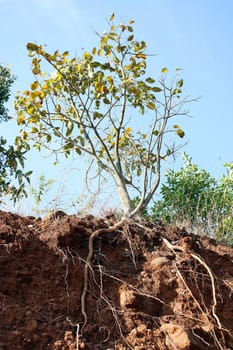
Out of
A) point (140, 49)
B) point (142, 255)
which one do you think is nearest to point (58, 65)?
point (140, 49)

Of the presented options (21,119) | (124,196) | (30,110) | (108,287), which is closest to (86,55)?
(30,110)

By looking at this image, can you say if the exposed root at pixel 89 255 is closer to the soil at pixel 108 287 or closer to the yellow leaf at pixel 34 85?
the soil at pixel 108 287

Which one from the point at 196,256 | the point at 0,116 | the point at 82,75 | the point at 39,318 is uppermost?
the point at 0,116

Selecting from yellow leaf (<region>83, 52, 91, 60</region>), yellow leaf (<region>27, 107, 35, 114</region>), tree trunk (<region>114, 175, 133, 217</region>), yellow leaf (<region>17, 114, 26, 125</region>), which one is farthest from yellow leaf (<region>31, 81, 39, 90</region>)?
tree trunk (<region>114, 175, 133, 217</region>)

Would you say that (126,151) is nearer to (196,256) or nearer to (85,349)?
(196,256)

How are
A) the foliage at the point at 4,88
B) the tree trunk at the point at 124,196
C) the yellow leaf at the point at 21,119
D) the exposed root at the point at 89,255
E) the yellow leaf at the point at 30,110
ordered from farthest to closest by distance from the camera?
the foliage at the point at 4,88 → the yellow leaf at the point at 21,119 → the yellow leaf at the point at 30,110 → the tree trunk at the point at 124,196 → the exposed root at the point at 89,255

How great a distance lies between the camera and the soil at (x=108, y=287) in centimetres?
323

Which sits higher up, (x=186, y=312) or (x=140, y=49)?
(x=140, y=49)

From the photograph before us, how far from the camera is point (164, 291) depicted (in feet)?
12.1

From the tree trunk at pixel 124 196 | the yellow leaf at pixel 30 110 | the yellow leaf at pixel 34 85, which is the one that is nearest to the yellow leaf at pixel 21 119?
the yellow leaf at pixel 30 110

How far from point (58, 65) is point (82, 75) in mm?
237

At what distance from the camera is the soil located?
323 centimetres

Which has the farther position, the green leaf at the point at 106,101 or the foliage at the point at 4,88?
the foliage at the point at 4,88

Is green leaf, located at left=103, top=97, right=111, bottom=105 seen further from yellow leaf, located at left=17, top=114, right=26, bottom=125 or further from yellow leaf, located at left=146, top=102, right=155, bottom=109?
yellow leaf, located at left=17, top=114, right=26, bottom=125
